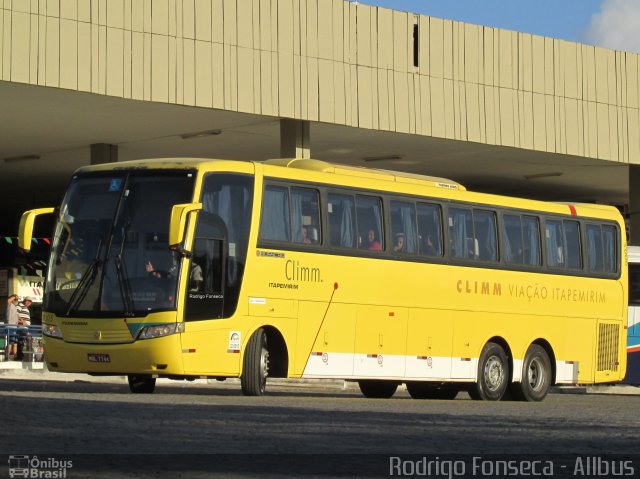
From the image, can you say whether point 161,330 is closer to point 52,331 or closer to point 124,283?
point 124,283

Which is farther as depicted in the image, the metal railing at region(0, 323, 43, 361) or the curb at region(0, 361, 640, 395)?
the metal railing at region(0, 323, 43, 361)

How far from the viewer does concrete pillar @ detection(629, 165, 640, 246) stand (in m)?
40.5

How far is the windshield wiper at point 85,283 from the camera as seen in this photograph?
19.9 metres

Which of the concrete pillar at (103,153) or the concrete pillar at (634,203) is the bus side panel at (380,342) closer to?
the concrete pillar at (103,153)

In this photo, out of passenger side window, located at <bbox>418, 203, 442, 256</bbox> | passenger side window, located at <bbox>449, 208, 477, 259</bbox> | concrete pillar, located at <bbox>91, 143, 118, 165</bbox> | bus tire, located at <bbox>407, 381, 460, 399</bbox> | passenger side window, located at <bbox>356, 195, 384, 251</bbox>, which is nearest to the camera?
passenger side window, located at <bbox>356, 195, 384, 251</bbox>

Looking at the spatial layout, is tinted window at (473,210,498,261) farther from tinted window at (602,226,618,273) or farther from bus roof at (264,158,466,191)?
tinted window at (602,226,618,273)

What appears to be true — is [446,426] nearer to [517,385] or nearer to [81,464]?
[81,464]

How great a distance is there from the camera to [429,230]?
76.3 feet

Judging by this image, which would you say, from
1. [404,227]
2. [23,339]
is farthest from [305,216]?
[23,339]

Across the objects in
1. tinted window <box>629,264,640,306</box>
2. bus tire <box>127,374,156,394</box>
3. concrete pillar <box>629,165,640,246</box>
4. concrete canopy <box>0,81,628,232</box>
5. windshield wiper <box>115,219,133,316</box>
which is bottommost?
bus tire <box>127,374,156,394</box>

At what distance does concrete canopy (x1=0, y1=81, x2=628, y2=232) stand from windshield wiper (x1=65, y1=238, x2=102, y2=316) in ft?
30.9

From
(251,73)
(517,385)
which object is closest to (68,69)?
(251,73)

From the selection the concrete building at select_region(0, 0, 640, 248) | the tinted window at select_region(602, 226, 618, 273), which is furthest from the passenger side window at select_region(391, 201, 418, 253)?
the concrete building at select_region(0, 0, 640, 248)

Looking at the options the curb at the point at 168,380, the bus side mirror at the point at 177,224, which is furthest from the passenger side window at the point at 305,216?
the curb at the point at 168,380
